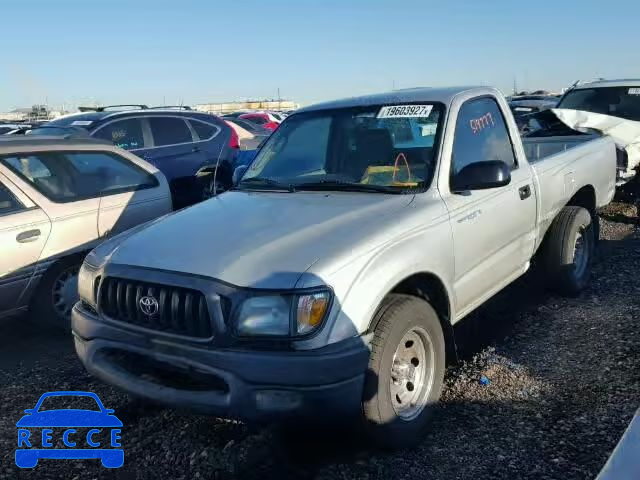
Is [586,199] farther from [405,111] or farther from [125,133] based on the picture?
[125,133]

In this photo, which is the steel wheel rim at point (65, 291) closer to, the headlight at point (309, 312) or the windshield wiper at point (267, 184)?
the windshield wiper at point (267, 184)

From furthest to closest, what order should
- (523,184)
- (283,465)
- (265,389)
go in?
(523,184) → (283,465) → (265,389)

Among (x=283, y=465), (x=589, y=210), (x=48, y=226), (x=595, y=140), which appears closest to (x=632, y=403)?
(x=283, y=465)

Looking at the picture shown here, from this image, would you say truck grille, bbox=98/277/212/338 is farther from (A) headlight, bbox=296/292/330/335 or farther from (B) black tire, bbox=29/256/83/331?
(B) black tire, bbox=29/256/83/331

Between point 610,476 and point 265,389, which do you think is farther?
point 265,389

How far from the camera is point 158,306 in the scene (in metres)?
2.93

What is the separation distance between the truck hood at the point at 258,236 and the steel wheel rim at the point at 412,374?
672 millimetres

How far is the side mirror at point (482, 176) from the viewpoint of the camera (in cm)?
367

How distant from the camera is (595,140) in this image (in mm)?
6023

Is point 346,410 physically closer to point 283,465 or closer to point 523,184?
point 283,465

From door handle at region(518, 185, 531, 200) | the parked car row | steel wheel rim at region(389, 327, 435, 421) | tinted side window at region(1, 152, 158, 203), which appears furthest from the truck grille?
the parked car row

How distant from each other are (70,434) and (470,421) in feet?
7.75

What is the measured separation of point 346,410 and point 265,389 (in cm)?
39

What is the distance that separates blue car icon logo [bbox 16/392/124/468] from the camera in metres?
3.38
